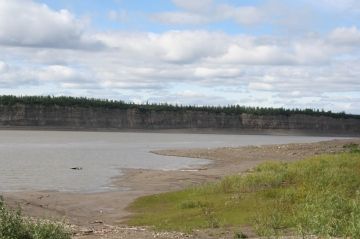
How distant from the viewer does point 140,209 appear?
82.0 ft

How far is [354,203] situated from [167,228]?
575 centimetres

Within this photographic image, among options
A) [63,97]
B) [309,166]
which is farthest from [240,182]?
[63,97]

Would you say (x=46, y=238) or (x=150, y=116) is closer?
(x=46, y=238)

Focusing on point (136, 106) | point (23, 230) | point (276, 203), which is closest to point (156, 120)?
point (136, 106)

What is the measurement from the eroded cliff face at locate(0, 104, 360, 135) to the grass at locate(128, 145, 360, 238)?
9708cm

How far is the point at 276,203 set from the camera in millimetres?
21156

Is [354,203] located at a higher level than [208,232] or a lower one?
higher

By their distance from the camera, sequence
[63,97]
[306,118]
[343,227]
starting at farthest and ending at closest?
[306,118] → [63,97] → [343,227]

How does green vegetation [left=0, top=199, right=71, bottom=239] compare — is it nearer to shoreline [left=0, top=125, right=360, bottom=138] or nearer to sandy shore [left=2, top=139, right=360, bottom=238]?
sandy shore [left=2, top=139, right=360, bottom=238]

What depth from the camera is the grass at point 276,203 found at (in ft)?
49.9

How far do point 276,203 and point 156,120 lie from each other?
384 feet

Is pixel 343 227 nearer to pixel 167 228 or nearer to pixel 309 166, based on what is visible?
pixel 167 228

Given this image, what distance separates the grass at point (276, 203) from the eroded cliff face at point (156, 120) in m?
97.1

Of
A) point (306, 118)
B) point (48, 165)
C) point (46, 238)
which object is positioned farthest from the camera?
point (306, 118)
